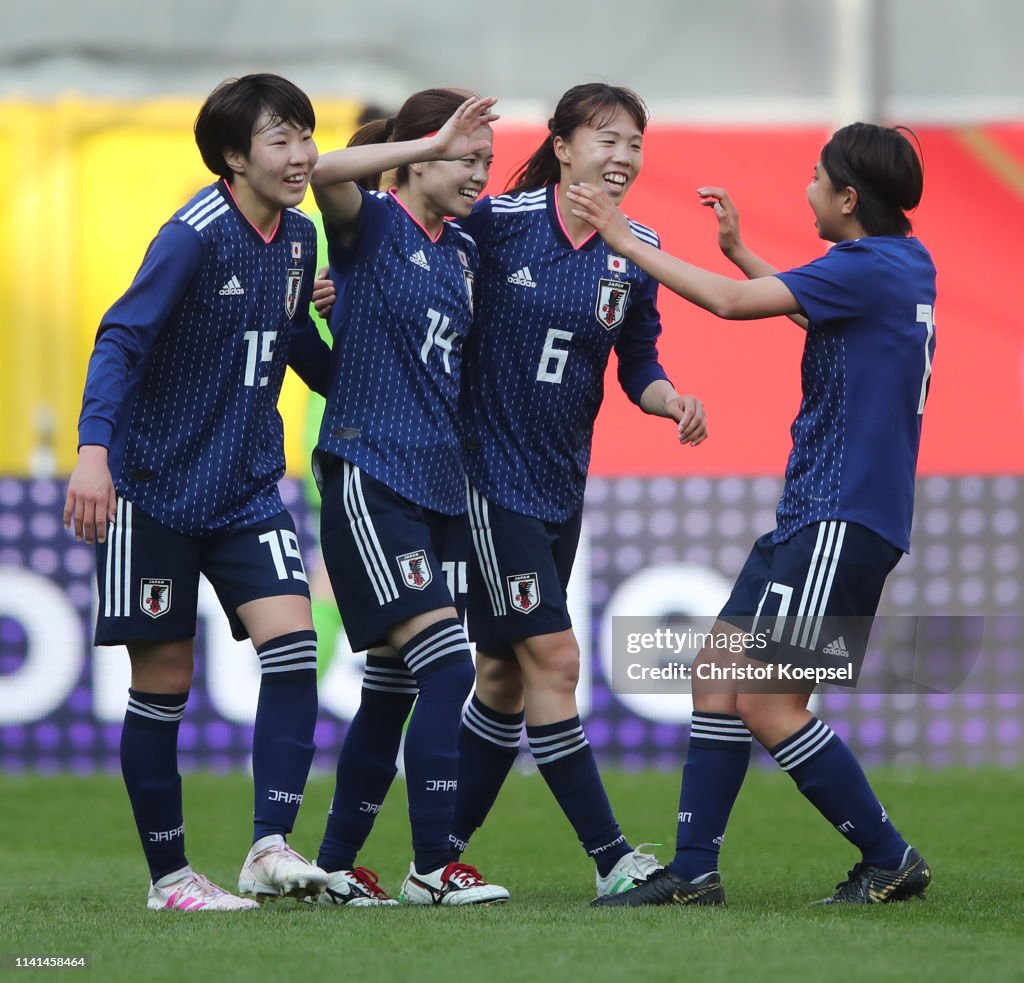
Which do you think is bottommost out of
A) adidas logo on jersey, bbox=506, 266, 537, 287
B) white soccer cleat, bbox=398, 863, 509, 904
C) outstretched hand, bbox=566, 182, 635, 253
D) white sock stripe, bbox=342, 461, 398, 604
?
white soccer cleat, bbox=398, 863, 509, 904

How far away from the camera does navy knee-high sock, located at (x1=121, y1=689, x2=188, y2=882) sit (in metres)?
3.80

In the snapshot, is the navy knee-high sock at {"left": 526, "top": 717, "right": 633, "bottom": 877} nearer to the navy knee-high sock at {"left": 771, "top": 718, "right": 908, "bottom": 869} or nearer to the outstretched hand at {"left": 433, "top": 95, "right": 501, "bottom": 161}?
the navy knee-high sock at {"left": 771, "top": 718, "right": 908, "bottom": 869}

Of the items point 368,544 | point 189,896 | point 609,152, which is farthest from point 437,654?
point 609,152

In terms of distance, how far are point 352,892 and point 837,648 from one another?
120 centimetres

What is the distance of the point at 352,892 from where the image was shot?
12.5 ft

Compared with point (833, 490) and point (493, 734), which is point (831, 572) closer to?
point (833, 490)

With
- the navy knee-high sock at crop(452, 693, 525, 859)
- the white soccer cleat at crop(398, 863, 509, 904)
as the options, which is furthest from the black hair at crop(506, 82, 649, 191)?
the white soccer cleat at crop(398, 863, 509, 904)

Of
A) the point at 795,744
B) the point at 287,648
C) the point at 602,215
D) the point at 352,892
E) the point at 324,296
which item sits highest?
the point at 602,215

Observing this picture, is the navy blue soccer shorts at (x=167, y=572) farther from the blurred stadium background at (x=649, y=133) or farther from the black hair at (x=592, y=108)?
the blurred stadium background at (x=649, y=133)

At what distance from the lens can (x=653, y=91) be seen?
11.0m

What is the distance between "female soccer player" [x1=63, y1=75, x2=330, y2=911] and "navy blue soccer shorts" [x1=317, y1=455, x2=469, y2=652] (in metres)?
0.10

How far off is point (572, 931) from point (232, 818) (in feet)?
9.52

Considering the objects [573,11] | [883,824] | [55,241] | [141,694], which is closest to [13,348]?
[55,241]

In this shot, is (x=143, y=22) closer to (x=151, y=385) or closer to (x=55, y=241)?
(x=55, y=241)
